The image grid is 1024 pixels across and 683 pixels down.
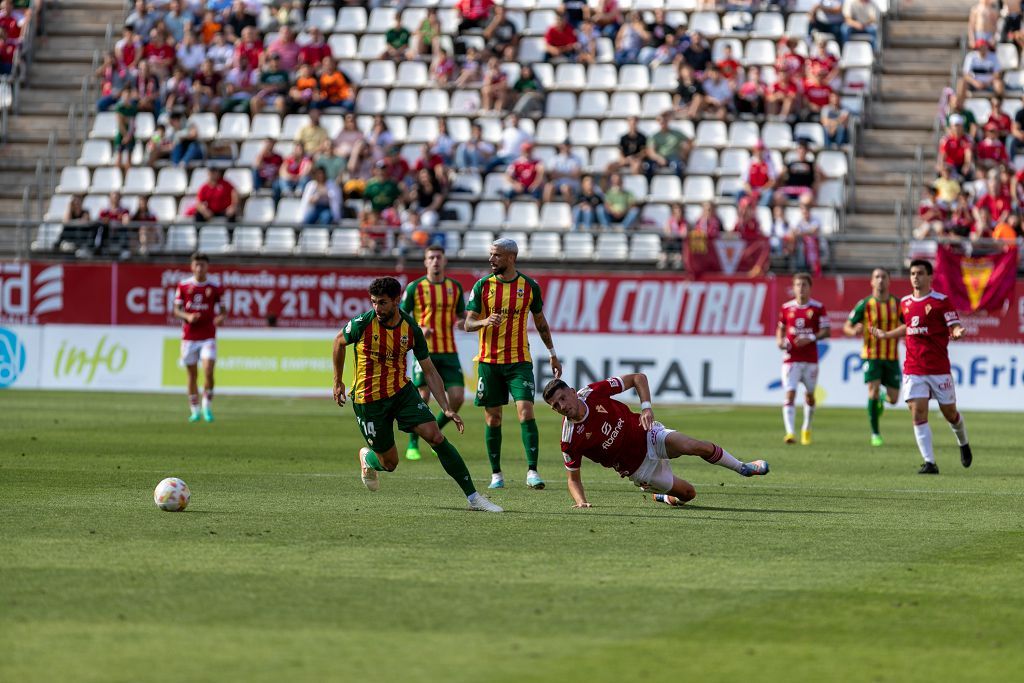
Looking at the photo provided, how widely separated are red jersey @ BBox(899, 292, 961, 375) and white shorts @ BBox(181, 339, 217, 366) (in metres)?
10.2

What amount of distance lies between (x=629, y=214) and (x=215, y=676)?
23.4 metres

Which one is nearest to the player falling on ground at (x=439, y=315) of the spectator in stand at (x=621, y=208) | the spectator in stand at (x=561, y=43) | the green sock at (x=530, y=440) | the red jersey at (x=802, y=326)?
the green sock at (x=530, y=440)

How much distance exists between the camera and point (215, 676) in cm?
664

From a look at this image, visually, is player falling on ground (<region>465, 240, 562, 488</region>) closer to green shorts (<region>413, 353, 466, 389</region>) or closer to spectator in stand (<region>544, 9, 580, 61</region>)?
green shorts (<region>413, 353, 466, 389</region>)

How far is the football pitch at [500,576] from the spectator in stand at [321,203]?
45.3 feet

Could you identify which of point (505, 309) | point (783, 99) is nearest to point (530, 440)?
point (505, 309)

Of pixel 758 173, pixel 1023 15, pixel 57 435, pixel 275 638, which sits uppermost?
pixel 1023 15

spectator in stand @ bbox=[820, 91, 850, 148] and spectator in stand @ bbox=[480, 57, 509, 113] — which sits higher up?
spectator in stand @ bbox=[480, 57, 509, 113]

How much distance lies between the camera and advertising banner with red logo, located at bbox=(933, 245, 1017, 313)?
27000 mm

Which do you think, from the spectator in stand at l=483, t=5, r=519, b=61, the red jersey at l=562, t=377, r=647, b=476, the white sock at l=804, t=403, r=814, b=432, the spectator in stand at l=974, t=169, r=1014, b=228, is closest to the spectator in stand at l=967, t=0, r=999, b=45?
the spectator in stand at l=974, t=169, r=1014, b=228

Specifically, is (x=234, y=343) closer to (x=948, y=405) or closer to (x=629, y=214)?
(x=629, y=214)

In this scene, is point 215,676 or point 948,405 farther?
point 948,405

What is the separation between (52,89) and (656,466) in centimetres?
2700

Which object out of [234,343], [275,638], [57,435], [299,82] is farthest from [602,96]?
[275,638]
